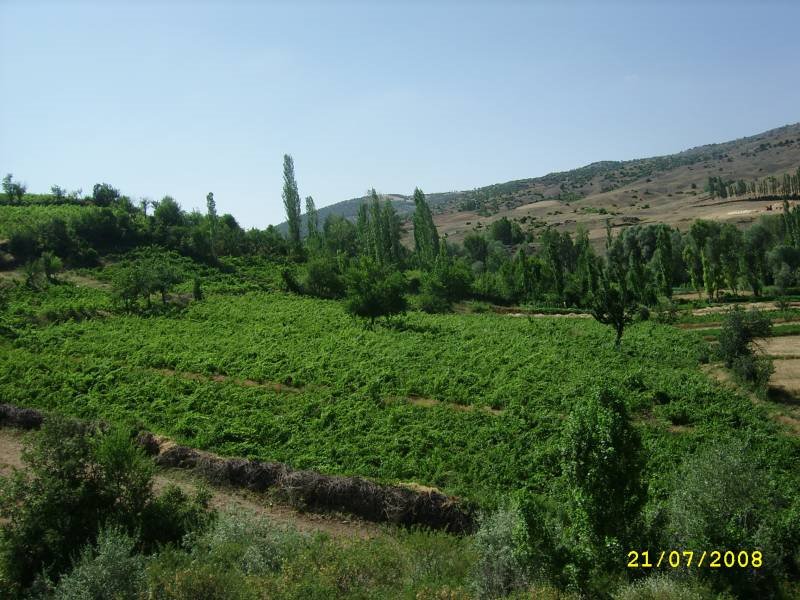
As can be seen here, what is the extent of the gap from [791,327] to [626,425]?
32.7 metres

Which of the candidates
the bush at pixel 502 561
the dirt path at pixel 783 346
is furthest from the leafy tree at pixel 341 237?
the bush at pixel 502 561

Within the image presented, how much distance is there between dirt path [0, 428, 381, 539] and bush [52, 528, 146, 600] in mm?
5436

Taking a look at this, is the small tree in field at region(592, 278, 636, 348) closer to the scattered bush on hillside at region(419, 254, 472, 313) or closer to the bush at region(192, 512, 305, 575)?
the bush at region(192, 512, 305, 575)

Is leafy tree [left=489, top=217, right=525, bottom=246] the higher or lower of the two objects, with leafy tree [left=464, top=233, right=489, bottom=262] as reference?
higher

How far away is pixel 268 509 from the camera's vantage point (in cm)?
1900

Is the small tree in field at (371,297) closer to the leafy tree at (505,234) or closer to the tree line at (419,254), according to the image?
the tree line at (419,254)

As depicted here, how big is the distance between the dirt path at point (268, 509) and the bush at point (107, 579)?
5.44 metres

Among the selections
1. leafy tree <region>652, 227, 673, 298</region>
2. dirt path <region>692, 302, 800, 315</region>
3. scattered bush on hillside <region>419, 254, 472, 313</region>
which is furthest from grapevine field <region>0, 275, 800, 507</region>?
leafy tree <region>652, 227, 673, 298</region>

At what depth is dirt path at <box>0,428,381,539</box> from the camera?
1784 cm

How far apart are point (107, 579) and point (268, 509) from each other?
298 inches

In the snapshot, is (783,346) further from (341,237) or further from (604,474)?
(341,237)

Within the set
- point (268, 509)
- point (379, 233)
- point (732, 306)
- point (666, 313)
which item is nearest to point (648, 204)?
point (379, 233)

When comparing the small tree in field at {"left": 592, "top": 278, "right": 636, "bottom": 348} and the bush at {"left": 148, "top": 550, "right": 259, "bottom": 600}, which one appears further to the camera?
the small tree in field at {"left": 592, "top": 278, "right": 636, "bottom": 348}

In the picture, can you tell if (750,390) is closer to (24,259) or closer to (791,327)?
(791,327)
